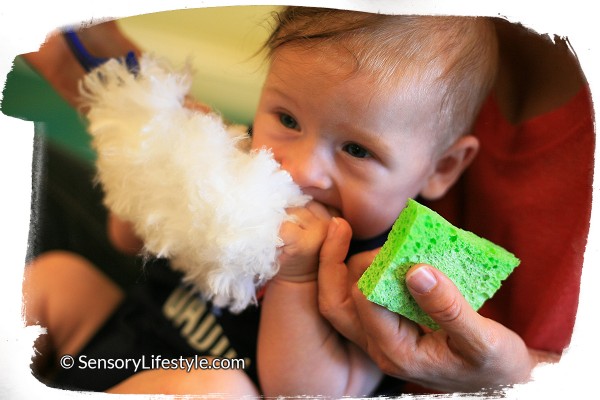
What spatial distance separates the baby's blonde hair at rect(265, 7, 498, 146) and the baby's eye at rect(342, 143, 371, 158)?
66 mm

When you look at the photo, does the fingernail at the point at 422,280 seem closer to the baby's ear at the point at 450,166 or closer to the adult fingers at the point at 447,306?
the adult fingers at the point at 447,306

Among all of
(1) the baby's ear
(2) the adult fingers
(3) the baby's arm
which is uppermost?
(1) the baby's ear

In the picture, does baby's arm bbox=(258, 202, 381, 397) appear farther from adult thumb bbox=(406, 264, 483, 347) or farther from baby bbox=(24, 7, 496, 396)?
adult thumb bbox=(406, 264, 483, 347)

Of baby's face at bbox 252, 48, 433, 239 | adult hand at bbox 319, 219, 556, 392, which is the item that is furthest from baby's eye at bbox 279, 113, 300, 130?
adult hand at bbox 319, 219, 556, 392

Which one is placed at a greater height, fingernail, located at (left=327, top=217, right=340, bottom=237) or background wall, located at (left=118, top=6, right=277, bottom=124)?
background wall, located at (left=118, top=6, right=277, bottom=124)

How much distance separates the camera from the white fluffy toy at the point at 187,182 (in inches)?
20.1

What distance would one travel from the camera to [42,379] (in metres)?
0.57

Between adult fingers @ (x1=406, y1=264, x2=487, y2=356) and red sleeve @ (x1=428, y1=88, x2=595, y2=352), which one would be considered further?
red sleeve @ (x1=428, y1=88, x2=595, y2=352)

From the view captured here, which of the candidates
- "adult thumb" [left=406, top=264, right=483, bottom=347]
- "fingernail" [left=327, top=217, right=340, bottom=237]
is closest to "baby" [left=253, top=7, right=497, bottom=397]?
"fingernail" [left=327, top=217, right=340, bottom=237]

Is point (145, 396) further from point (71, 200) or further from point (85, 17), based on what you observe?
point (85, 17)

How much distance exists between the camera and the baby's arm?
58 centimetres

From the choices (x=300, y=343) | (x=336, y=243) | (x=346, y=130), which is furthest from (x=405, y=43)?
(x=300, y=343)

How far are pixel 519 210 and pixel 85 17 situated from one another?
0.51m

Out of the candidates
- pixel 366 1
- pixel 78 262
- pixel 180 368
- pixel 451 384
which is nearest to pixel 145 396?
pixel 180 368
